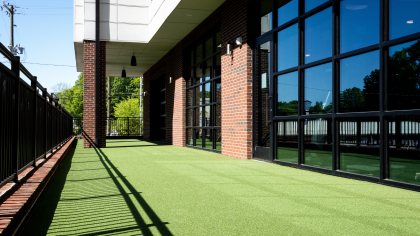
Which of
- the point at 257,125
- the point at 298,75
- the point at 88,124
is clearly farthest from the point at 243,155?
the point at 88,124

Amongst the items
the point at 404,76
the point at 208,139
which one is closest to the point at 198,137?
the point at 208,139

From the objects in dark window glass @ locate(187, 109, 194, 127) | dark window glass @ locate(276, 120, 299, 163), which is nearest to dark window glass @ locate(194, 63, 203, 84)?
dark window glass @ locate(187, 109, 194, 127)

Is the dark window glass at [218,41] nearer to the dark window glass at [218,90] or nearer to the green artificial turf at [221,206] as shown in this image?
the dark window glass at [218,90]

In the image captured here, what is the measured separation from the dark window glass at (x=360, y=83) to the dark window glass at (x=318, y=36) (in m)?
0.51

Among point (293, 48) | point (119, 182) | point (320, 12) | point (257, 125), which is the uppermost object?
point (320, 12)

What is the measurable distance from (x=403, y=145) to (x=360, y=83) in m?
1.01

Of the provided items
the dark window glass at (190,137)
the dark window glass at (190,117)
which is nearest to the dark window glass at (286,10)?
the dark window glass at (190,117)

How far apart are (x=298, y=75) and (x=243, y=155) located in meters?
2.54

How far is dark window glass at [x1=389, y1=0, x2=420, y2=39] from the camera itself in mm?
4297

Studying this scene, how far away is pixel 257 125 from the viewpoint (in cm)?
800

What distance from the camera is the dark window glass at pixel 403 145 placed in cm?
450

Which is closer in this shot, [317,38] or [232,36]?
[317,38]

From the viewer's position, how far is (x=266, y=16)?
7.71m

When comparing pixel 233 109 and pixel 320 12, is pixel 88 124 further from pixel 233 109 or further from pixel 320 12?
pixel 320 12
